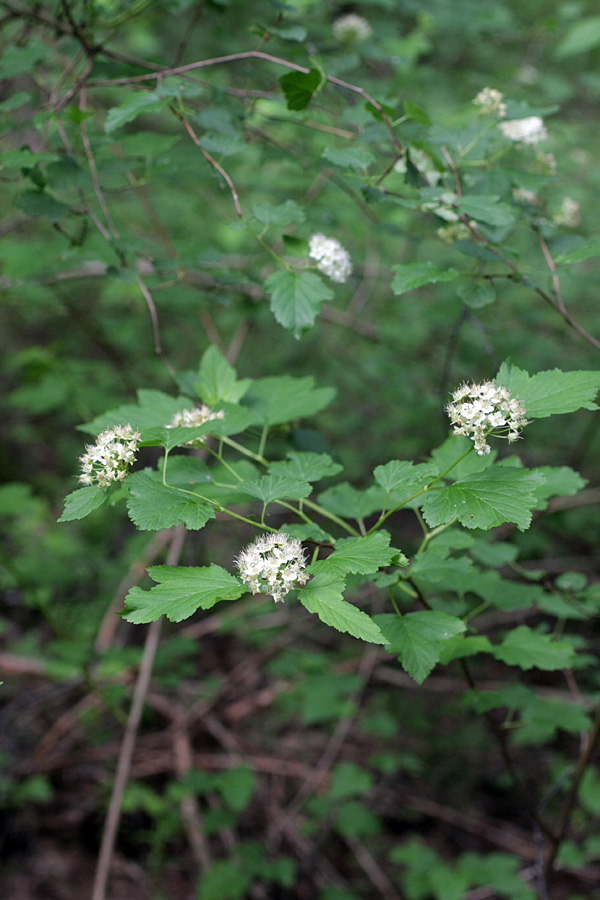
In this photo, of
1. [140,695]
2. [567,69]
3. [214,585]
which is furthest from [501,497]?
[567,69]

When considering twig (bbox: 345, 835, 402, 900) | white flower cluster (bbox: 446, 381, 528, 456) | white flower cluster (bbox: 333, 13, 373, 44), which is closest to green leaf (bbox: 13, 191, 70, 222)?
white flower cluster (bbox: 446, 381, 528, 456)

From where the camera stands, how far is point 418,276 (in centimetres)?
160

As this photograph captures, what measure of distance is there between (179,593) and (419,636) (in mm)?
531

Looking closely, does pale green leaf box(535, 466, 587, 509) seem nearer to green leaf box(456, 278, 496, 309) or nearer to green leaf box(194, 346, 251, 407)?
green leaf box(456, 278, 496, 309)

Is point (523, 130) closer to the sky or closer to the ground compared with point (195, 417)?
closer to the sky

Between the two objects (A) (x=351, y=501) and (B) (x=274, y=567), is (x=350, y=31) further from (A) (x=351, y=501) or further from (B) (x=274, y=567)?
(B) (x=274, y=567)

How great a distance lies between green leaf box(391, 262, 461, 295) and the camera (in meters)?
1.58

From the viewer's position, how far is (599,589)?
5.95 feet

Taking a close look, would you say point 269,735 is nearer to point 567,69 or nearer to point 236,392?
point 236,392

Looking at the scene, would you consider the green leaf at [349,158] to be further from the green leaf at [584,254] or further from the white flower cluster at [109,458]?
the white flower cluster at [109,458]

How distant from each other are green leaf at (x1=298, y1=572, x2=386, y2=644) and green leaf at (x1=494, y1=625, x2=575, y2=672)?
67 centimetres

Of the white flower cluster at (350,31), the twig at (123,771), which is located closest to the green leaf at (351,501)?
the twig at (123,771)

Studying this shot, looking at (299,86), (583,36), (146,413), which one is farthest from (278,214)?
(583,36)

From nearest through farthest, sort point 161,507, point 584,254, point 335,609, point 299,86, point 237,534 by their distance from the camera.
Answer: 1. point 335,609
2. point 161,507
3. point 584,254
4. point 299,86
5. point 237,534
